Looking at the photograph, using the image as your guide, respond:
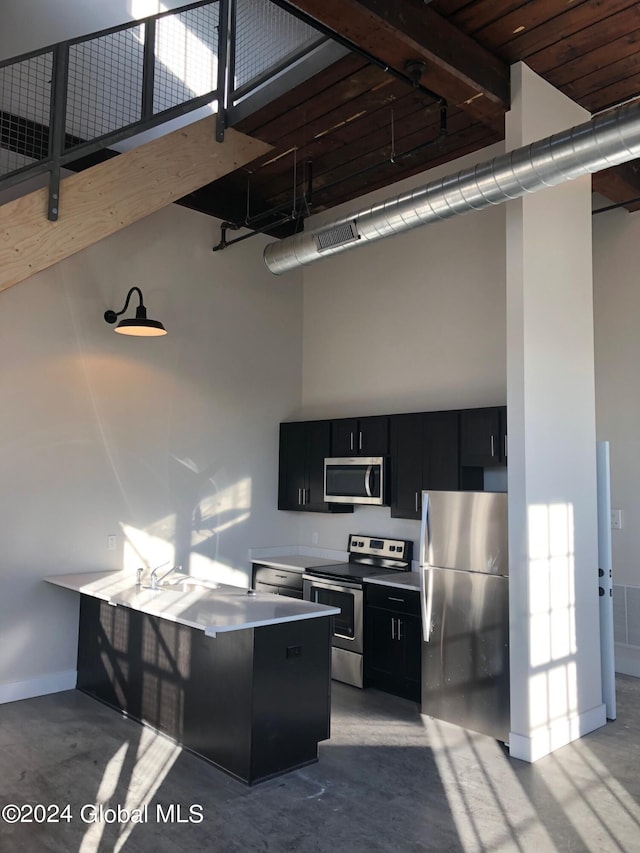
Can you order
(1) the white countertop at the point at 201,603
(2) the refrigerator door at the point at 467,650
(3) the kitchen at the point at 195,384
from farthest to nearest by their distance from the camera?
1. (3) the kitchen at the point at 195,384
2. (2) the refrigerator door at the point at 467,650
3. (1) the white countertop at the point at 201,603

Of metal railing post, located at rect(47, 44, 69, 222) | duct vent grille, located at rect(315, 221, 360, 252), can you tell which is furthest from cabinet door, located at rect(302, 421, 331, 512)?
metal railing post, located at rect(47, 44, 69, 222)

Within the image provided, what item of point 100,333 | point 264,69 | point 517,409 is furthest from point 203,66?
point 517,409

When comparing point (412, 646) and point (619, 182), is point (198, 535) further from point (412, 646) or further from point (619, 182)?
point (619, 182)

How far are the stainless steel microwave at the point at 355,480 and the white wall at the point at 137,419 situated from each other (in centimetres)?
79

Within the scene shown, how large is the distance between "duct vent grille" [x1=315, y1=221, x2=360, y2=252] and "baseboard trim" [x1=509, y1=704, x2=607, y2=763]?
342cm

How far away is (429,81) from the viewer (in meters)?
4.10

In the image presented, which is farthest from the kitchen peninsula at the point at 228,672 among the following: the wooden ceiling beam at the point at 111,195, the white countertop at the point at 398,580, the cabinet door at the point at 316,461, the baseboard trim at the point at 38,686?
the wooden ceiling beam at the point at 111,195

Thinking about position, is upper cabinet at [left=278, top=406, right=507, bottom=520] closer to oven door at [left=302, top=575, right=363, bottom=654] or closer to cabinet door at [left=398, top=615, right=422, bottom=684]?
oven door at [left=302, top=575, right=363, bottom=654]

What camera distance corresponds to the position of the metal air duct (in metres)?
3.53

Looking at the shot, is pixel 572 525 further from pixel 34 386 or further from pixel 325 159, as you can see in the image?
pixel 34 386

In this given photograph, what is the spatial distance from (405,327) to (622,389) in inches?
76.0

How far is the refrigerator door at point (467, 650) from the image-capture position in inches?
166

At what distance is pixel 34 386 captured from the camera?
5.05 metres

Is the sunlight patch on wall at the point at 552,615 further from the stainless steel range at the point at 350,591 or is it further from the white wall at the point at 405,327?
the stainless steel range at the point at 350,591
